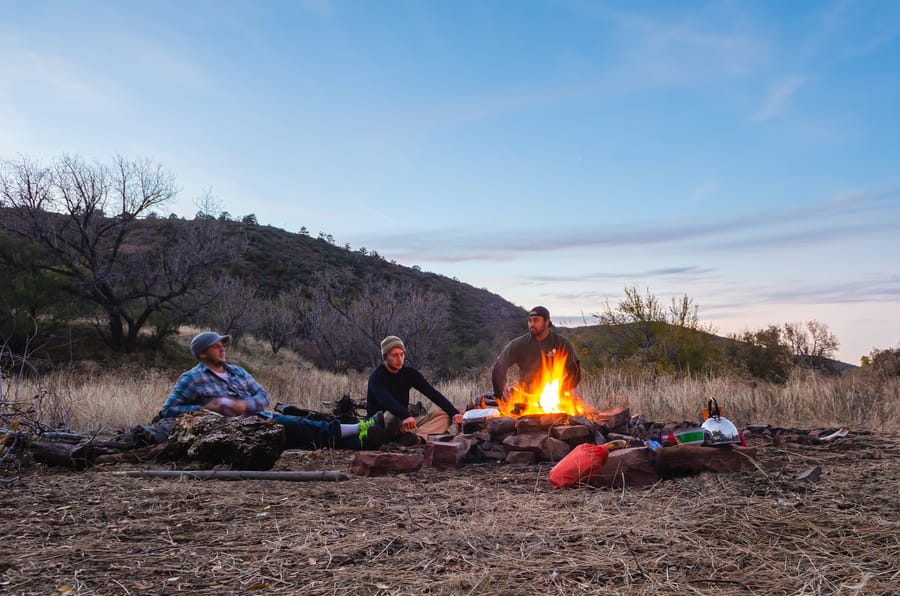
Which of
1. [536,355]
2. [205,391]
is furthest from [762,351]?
[205,391]

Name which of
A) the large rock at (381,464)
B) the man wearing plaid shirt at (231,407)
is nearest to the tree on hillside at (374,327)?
the man wearing plaid shirt at (231,407)

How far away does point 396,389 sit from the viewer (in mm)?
7547

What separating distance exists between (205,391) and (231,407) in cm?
34

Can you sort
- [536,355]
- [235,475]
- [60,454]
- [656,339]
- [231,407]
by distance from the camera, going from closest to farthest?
[235,475], [60,454], [231,407], [536,355], [656,339]

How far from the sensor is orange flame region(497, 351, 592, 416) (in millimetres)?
7254

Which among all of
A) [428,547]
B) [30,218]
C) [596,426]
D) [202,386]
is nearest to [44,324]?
[30,218]

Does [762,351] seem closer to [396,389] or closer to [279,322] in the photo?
[396,389]

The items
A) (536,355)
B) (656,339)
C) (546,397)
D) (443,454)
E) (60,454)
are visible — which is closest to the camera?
(60,454)

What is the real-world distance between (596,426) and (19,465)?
4958 mm

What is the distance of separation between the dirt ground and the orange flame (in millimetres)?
2190

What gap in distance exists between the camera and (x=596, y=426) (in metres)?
6.47

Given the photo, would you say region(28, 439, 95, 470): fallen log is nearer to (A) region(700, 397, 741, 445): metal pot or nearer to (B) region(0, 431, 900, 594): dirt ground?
(B) region(0, 431, 900, 594): dirt ground

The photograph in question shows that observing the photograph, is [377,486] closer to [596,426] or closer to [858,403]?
[596,426]

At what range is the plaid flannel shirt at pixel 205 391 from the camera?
22.6 feet
